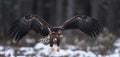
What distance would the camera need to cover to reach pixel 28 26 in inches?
634

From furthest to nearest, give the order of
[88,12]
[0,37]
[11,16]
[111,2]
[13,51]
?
[88,12], [11,16], [111,2], [0,37], [13,51]

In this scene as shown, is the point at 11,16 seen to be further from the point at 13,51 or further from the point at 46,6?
the point at 13,51

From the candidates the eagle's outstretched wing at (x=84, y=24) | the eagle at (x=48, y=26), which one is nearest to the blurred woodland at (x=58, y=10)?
the eagle's outstretched wing at (x=84, y=24)

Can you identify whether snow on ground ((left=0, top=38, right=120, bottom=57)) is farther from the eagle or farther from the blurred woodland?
the blurred woodland

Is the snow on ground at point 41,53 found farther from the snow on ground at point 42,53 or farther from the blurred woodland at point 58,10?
the blurred woodland at point 58,10

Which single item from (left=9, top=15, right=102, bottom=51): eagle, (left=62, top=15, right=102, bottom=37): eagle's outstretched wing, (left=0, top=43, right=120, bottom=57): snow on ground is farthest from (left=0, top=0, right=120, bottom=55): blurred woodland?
(left=9, top=15, right=102, bottom=51): eagle

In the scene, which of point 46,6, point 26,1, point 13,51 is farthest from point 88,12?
point 13,51

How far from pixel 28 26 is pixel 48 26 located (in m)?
0.76

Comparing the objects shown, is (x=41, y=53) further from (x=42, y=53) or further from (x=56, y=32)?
(x=56, y=32)

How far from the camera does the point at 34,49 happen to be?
18.8m

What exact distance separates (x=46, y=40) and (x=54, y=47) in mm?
375

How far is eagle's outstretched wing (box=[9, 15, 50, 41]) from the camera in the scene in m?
15.9

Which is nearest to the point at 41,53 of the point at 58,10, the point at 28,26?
the point at 28,26

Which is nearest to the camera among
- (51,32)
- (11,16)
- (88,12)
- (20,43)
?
(51,32)
